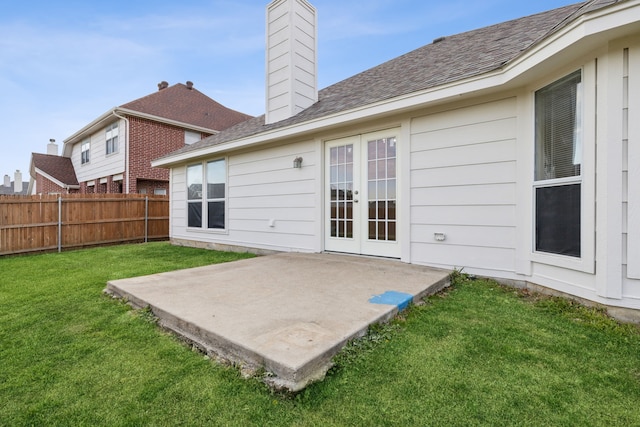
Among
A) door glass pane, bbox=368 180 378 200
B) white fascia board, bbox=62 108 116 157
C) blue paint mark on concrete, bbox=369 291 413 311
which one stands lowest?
blue paint mark on concrete, bbox=369 291 413 311

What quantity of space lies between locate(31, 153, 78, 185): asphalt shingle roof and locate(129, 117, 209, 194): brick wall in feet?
20.1

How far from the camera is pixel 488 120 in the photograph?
3.60m

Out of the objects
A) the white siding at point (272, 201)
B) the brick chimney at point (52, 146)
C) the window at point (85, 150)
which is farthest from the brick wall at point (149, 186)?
the brick chimney at point (52, 146)

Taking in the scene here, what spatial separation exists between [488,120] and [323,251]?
3.09 meters

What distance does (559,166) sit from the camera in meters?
2.92

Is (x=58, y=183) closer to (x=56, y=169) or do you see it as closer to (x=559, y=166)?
(x=56, y=169)

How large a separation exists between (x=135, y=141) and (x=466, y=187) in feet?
40.8

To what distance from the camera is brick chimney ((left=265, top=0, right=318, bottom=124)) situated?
623 centimetres

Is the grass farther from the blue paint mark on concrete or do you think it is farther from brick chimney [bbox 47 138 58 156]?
brick chimney [bbox 47 138 58 156]

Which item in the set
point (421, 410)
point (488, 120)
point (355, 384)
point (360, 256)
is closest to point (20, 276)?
point (360, 256)

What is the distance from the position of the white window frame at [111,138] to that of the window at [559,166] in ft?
46.6

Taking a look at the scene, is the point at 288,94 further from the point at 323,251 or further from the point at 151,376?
the point at 151,376

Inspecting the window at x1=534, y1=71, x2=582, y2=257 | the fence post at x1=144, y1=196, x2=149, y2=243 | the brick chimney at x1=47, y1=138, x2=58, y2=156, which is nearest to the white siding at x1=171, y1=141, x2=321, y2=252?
the window at x1=534, y1=71, x2=582, y2=257

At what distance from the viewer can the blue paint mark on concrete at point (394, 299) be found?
8.36 feet
